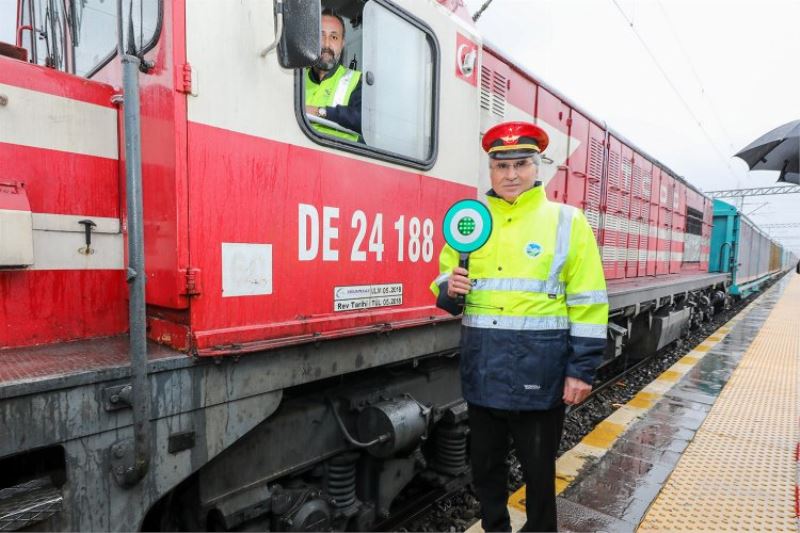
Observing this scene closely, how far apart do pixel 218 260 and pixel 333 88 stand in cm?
105

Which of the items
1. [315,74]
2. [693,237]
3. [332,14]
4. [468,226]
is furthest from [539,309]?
[693,237]

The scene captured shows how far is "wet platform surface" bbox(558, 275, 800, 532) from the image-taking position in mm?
2682

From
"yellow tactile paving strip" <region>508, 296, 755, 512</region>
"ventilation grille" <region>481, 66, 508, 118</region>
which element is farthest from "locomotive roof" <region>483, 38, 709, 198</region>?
"yellow tactile paving strip" <region>508, 296, 755, 512</region>

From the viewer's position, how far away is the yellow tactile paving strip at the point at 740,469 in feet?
8.73

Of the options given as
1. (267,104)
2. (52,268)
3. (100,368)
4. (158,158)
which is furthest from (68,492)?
(267,104)

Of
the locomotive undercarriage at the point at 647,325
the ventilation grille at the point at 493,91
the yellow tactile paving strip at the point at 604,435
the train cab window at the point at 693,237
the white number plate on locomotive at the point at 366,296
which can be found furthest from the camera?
the train cab window at the point at 693,237

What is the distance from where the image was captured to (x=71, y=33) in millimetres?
2373

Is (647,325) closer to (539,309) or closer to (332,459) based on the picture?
(539,309)

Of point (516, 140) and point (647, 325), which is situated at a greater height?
point (516, 140)

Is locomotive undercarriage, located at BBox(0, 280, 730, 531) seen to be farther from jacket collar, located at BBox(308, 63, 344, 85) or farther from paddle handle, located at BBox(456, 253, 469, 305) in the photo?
jacket collar, located at BBox(308, 63, 344, 85)

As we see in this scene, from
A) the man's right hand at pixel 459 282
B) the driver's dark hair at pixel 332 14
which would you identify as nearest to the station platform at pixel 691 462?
the man's right hand at pixel 459 282

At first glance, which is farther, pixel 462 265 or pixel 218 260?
pixel 462 265

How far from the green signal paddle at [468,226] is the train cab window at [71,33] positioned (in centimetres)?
168

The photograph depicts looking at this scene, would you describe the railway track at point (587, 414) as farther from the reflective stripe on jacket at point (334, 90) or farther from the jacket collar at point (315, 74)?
the jacket collar at point (315, 74)
